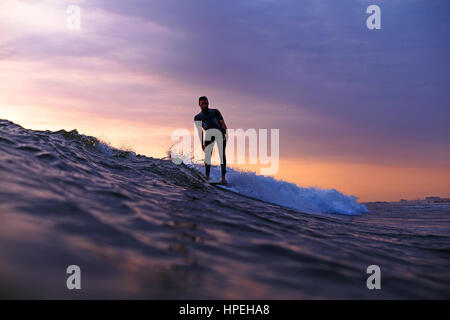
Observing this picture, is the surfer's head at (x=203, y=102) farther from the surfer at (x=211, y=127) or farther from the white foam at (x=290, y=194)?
the white foam at (x=290, y=194)

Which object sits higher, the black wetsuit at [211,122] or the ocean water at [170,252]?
the black wetsuit at [211,122]

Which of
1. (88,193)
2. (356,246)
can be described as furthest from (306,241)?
(88,193)

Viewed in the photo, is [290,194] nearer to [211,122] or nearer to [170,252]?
[211,122]

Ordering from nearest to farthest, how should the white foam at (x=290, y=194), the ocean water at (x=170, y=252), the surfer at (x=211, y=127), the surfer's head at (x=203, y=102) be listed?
the ocean water at (x=170, y=252) < the surfer's head at (x=203, y=102) < the surfer at (x=211, y=127) < the white foam at (x=290, y=194)

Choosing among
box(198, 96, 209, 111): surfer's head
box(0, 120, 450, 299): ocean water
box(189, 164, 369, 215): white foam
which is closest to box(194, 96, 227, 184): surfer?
box(198, 96, 209, 111): surfer's head

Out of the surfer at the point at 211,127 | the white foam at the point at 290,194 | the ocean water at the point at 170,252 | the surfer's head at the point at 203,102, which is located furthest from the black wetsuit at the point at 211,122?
the ocean water at the point at 170,252

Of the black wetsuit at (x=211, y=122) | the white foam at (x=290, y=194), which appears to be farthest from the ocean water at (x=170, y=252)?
the white foam at (x=290, y=194)

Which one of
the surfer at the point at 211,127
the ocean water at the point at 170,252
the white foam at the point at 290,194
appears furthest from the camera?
the white foam at the point at 290,194

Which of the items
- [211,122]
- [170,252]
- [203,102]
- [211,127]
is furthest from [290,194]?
[170,252]

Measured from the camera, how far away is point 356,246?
13.3 ft

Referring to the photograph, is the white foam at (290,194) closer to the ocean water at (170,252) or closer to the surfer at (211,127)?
→ the surfer at (211,127)

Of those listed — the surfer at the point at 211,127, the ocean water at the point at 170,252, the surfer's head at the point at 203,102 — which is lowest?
the ocean water at the point at 170,252

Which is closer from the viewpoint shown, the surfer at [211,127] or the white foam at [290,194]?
the surfer at [211,127]

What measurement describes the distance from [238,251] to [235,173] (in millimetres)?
9091
